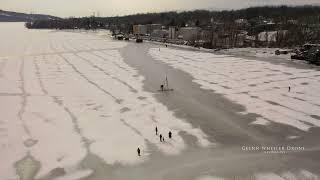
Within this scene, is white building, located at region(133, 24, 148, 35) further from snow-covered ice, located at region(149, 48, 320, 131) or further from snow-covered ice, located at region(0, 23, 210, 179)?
snow-covered ice, located at region(0, 23, 210, 179)

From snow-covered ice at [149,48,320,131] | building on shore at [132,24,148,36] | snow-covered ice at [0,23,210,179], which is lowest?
snow-covered ice at [0,23,210,179]

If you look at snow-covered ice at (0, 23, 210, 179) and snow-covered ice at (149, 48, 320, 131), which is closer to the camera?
snow-covered ice at (0, 23, 210, 179)

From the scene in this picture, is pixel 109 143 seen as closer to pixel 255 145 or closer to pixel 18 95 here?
pixel 255 145

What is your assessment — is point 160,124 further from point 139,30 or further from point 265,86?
point 139,30

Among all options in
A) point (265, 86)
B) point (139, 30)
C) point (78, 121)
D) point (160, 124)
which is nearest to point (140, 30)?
point (139, 30)

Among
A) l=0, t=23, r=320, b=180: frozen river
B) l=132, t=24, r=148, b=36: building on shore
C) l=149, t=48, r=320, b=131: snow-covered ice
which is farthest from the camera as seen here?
l=132, t=24, r=148, b=36: building on shore

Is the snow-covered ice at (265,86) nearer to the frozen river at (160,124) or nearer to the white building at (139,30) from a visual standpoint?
the frozen river at (160,124)

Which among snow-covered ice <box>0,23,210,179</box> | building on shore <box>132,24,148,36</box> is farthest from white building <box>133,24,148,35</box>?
snow-covered ice <box>0,23,210,179</box>

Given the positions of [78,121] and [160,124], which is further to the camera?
[78,121]
